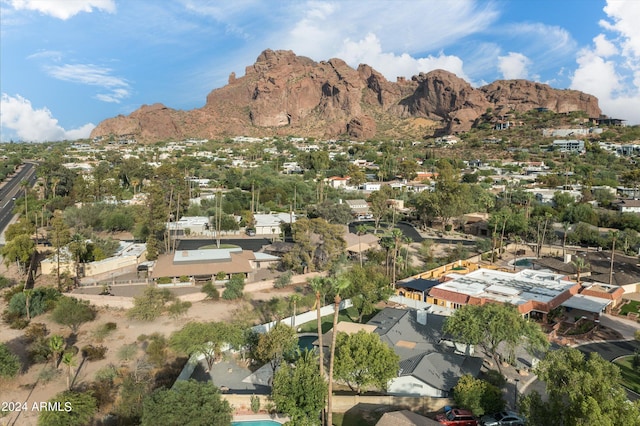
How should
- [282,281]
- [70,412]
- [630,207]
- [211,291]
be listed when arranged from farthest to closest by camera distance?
[630,207] → [282,281] → [211,291] → [70,412]

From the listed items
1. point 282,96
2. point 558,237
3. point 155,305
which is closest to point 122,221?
point 155,305

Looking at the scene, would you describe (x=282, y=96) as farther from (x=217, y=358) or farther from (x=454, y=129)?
(x=217, y=358)

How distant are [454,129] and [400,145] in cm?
2828

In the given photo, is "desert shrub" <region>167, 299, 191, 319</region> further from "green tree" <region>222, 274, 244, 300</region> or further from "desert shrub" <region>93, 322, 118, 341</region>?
"desert shrub" <region>93, 322, 118, 341</region>

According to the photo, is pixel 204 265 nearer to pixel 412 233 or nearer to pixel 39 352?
pixel 39 352

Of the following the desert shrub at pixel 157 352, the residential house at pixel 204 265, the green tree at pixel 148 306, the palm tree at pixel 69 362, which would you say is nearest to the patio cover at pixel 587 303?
the residential house at pixel 204 265

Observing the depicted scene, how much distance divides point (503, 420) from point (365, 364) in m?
6.04

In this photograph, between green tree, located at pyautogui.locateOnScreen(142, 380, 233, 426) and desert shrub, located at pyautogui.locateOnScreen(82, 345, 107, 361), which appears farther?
desert shrub, located at pyautogui.locateOnScreen(82, 345, 107, 361)

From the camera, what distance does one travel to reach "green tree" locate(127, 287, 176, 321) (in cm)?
2908

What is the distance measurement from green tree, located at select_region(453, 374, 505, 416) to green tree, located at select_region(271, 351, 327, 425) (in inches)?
230

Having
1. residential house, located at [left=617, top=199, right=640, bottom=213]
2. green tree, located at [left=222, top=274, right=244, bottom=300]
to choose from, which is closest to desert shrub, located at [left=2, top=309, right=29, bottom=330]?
green tree, located at [left=222, top=274, right=244, bottom=300]

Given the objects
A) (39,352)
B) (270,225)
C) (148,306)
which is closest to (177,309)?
(148,306)

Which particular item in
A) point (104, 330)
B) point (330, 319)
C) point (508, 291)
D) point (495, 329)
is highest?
point (495, 329)

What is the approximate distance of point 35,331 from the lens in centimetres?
2642
